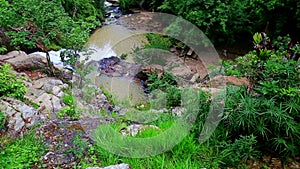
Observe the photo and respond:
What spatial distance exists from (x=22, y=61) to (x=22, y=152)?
3.86 meters

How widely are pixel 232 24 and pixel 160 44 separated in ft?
6.11

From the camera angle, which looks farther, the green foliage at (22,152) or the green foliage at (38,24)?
Answer: the green foliage at (38,24)

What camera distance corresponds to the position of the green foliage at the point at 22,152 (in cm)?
303

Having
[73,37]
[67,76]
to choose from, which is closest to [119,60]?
[67,76]

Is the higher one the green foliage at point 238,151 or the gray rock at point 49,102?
the green foliage at point 238,151

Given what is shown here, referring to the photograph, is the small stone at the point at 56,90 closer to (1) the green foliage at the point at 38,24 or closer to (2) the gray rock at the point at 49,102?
(2) the gray rock at the point at 49,102

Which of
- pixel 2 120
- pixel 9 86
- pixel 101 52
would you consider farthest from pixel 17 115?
pixel 101 52

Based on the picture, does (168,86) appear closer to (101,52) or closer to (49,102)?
(49,102)

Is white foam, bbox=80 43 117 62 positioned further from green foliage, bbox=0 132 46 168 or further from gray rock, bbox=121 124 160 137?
green foliage, bbox=0 132 46 168

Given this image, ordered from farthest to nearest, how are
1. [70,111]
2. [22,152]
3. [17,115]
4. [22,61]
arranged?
[22,61] < [70,111] < [17,115] < [22,152]

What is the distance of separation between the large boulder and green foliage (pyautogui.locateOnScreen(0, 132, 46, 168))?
3453 millimetres

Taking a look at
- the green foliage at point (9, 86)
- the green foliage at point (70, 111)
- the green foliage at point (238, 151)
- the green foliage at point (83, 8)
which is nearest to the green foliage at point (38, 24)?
the green foliage at point (70, 111)

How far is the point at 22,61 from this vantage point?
21.7 feet

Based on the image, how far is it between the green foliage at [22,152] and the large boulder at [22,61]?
345cm
